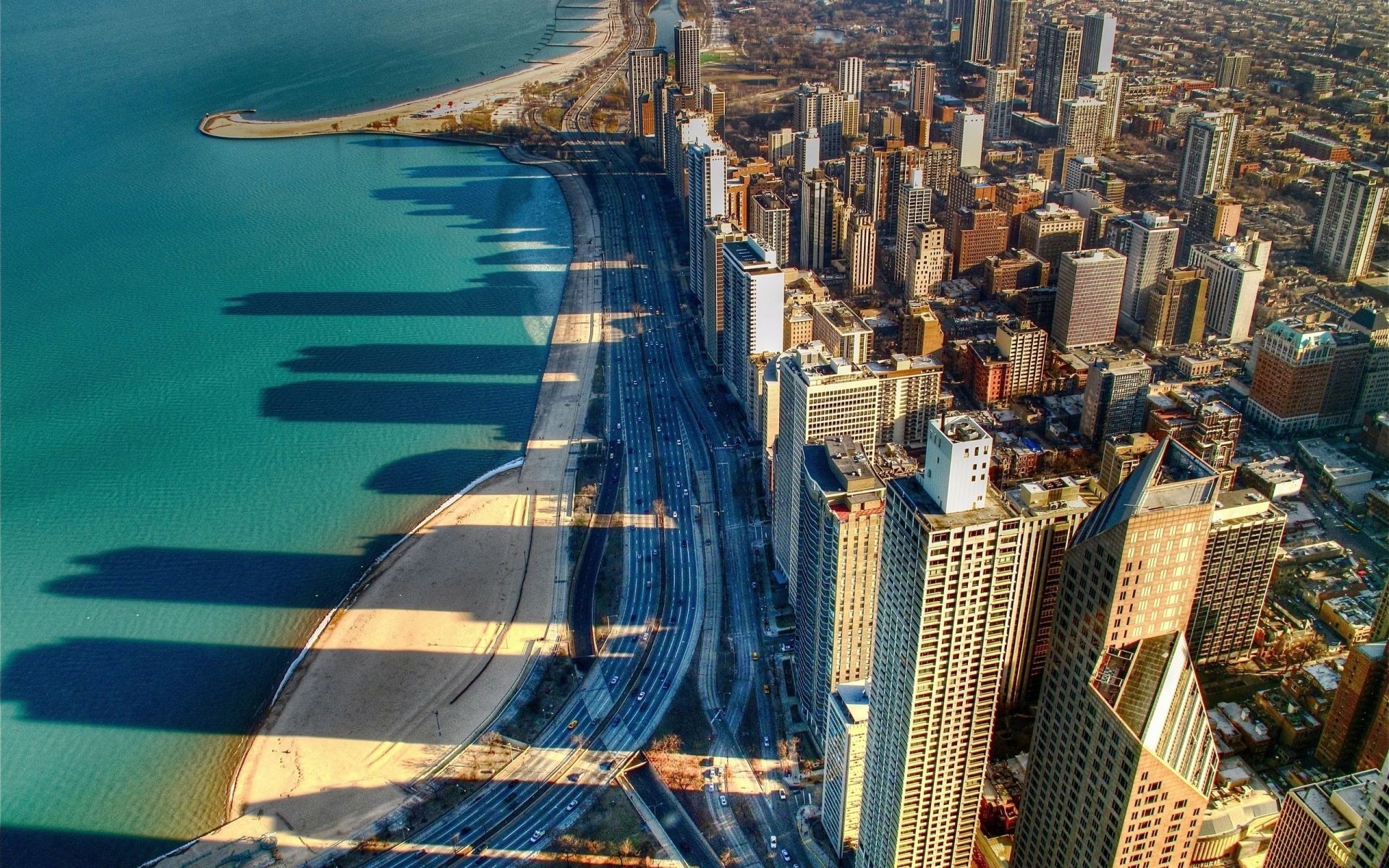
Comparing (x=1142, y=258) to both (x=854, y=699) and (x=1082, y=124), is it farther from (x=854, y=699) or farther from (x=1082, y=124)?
(x=854, y=699)

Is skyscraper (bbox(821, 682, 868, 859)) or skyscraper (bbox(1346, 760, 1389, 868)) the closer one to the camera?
skyscraper (bbox(1346, 760, 1389, 868))

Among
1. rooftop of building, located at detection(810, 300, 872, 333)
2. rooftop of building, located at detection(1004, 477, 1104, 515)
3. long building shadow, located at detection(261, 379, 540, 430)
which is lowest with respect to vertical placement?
long building shadow, located at detection(261, 379, 540, 430)

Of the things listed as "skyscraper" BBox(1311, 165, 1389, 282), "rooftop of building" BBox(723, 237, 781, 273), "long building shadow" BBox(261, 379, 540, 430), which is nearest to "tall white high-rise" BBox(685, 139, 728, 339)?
"rooftop of building" BBox(723, 237, 781, 273)

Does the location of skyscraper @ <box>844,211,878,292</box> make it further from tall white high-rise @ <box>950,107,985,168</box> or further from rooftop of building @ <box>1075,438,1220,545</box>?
rooftop of building @ <box>1075,438,1220,545</box>

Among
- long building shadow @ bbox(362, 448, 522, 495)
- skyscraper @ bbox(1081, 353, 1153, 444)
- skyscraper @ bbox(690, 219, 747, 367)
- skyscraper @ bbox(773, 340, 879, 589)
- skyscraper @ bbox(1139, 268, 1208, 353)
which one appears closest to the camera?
skyscraper @ bbox(773, 340, 879, 589)

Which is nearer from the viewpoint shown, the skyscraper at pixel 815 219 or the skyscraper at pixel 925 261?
the skyscraper at pixel 925 261

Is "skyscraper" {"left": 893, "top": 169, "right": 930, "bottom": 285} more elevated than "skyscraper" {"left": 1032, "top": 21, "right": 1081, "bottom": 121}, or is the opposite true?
"skyscraper" {"left": 1032, "top": 21, "right": 1081, "bottom": 121}

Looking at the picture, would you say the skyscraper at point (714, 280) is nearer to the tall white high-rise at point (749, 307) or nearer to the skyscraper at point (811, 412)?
the tall white high-rise at point (749, 307)

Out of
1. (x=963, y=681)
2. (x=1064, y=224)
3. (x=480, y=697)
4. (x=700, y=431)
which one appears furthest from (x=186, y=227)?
(x=963, y=681)

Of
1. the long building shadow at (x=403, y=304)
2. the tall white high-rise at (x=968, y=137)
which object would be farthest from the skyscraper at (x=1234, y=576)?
the tall white high-rise at (x=968, y=137)
